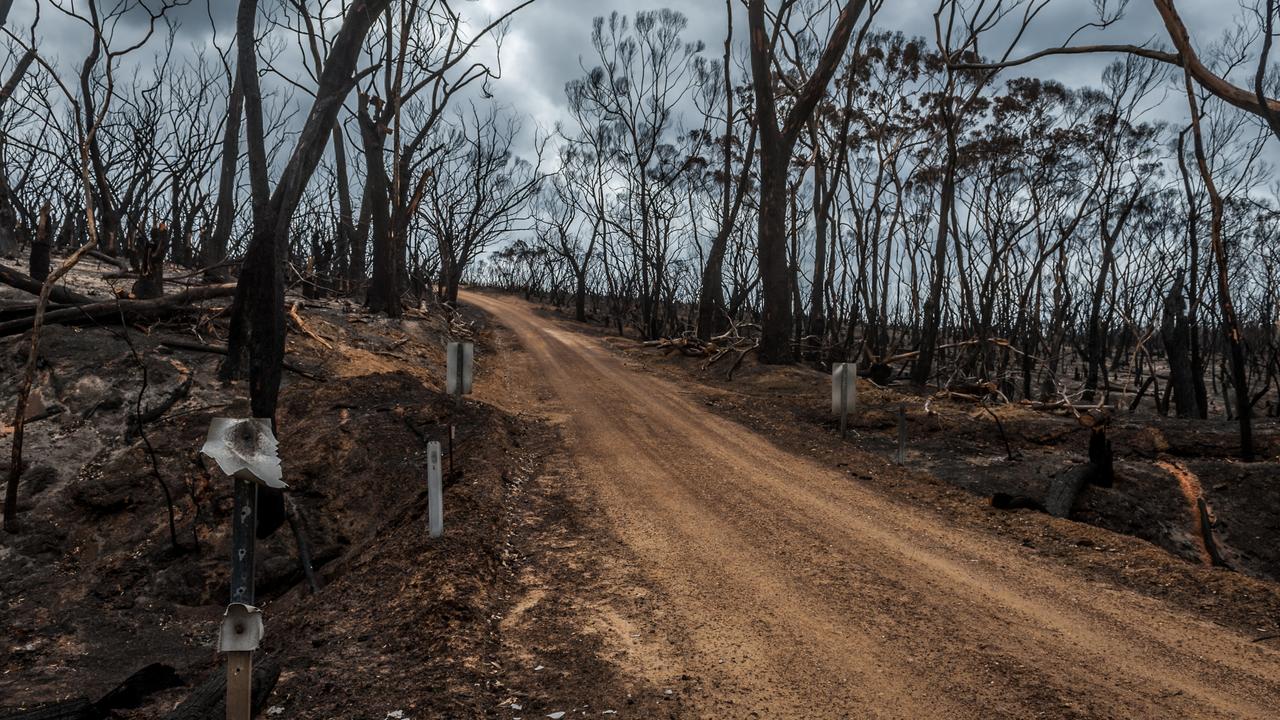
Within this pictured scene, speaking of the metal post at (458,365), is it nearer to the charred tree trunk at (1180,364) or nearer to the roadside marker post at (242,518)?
the roadside marker post at (242,518)

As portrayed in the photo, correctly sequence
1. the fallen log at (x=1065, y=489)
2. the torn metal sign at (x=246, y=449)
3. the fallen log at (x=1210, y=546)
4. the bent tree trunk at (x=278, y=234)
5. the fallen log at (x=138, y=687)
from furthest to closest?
the fallen log at (x=1065, y=489) < the fallen log at (x=1210, y=546) < the bent tree trunk at (x=278, y=234) < the fallen log at (x=138, y=687) < the torn metal sign at (x=246, y=449)

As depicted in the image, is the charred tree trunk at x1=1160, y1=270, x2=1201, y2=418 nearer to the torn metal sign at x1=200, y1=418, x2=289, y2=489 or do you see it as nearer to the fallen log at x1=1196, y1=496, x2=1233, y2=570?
the fallen log at x1=1196, y1=496, x2=1233, y2=570

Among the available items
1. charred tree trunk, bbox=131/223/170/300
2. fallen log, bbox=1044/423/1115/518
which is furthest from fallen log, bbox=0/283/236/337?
fallen log, bbox=1044/423/1115/518

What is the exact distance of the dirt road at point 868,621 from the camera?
14.3ft

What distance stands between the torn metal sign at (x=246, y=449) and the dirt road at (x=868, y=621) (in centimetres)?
266

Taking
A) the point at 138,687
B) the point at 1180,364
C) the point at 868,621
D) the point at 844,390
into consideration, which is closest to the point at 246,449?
the point at 138,687

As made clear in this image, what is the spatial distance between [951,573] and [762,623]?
211cm

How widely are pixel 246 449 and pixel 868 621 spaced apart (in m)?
A: 4.37

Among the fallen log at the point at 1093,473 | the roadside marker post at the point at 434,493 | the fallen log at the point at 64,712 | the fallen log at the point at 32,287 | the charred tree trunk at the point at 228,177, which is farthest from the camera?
the charred tree trunk at the point at 228,177

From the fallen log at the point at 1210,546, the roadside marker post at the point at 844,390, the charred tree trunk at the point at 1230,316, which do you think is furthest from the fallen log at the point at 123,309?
the charred tree trunk at the point at 1230,316

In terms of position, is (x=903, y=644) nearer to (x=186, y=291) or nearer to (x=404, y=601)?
(x=404, y=601)

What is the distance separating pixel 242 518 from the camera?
2770 millimetres

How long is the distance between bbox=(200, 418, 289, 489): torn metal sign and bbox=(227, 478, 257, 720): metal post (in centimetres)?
8

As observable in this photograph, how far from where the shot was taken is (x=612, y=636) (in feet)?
17.0
